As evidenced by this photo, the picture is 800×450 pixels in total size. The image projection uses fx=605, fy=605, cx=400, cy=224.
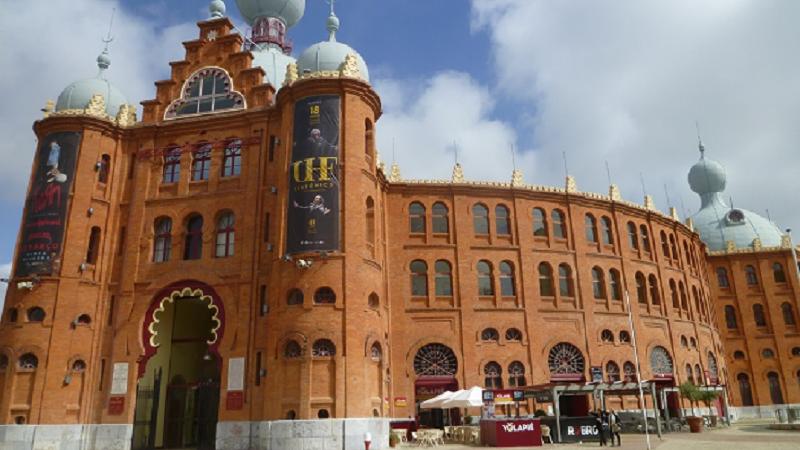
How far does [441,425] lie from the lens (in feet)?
117

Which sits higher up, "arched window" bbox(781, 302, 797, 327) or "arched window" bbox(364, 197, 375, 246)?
"arched window" bbox(364, 197, 375, 246)

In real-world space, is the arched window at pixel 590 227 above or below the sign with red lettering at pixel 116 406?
above

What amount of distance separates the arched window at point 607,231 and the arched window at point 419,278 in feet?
46.7

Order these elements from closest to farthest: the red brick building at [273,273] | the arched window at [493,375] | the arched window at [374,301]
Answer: the red brick building at [273,273] < the arched window at [374,301] < the arched window at [493,375]

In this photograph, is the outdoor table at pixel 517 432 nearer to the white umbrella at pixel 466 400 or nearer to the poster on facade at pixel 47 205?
the white umbrella at pixel 466 400

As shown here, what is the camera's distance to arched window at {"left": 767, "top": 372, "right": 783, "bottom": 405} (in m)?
53.2

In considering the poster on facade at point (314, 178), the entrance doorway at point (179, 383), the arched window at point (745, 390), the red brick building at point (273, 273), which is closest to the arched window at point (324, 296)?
the red brick building at point (273, 273)

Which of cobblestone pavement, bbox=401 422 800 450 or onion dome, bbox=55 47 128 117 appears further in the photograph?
onion dome, bbox=55 47 128 117

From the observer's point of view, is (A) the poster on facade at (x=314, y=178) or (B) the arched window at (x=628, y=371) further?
(B) the arched window at (x=628, y=371)

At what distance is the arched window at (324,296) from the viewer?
1177 inches

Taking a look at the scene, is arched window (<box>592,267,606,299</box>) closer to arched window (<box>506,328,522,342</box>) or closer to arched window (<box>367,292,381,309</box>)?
arched window (<box>506,328,522,342</box>)

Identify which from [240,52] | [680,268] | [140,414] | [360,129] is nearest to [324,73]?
[360,129]

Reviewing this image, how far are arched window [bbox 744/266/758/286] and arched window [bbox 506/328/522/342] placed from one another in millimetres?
31506

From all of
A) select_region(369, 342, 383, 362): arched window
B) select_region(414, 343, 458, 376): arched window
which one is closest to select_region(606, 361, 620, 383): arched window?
select_region(414, 343, 458, 376): arched window
